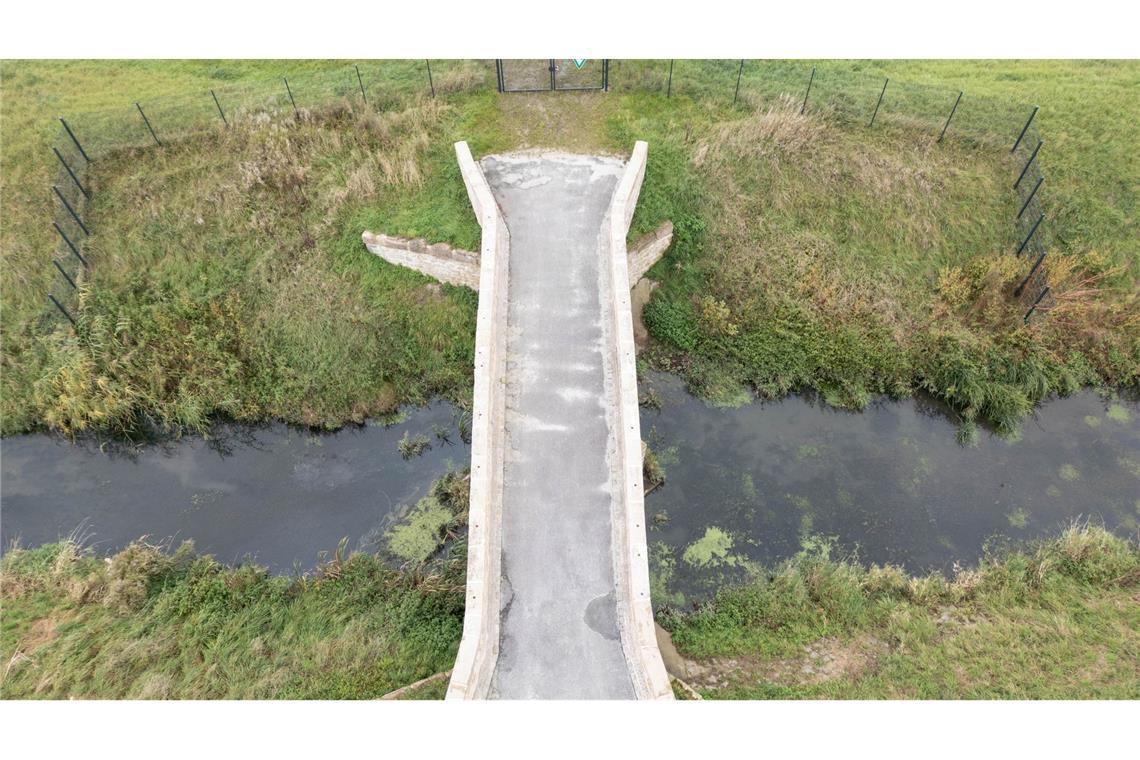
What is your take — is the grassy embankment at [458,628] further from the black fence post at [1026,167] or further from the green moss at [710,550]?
the black fence post at [1026,167]

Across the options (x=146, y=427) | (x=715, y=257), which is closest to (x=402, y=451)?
(x=146, y=427)

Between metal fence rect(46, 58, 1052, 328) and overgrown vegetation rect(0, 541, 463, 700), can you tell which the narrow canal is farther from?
metal fence rect(46, 58, 1052, 328)

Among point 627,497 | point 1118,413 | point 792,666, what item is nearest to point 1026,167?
point 1118,413

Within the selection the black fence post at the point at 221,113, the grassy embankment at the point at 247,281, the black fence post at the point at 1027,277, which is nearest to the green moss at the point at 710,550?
the grassy embankment at the point at 247,281

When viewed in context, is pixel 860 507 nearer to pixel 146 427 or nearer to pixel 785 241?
pixel 785 241

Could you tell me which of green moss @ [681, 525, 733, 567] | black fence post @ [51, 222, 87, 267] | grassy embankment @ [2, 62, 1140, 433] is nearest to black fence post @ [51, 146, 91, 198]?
grassy embankment @ [2, 62, 1140, 433]
